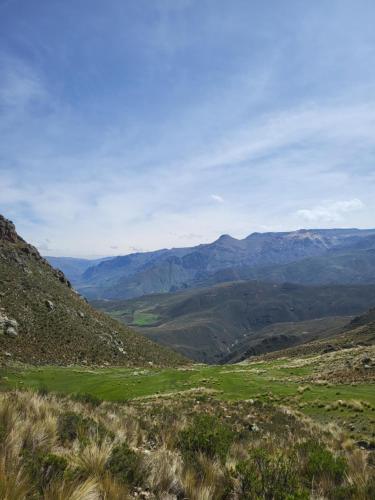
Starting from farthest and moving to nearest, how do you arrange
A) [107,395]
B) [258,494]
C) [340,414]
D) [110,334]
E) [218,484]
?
[110,334], [107,395], [340,414], [218,484], [258,494]

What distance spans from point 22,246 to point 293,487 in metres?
84.0

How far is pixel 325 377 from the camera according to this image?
94.7ft

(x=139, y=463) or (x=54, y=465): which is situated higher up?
(x=54, y=465)

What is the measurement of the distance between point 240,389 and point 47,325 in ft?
132

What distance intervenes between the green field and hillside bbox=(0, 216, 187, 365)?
933cm

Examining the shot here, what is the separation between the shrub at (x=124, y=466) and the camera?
6059 millimetres

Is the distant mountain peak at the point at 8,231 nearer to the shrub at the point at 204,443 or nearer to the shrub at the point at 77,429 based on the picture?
the shrub at the point at 77,429

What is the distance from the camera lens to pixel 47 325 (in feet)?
185

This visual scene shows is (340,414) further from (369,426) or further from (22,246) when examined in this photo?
(22,246)

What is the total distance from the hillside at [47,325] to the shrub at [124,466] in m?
42.2

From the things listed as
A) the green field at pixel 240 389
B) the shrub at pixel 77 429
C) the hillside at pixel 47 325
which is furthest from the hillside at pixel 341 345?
the hillside at pixel 47 325

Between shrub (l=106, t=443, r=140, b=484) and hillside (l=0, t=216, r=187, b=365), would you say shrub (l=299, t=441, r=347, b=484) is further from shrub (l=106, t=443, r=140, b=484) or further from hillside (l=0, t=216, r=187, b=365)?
hillside (l=0, t=216, r=187, b=365)

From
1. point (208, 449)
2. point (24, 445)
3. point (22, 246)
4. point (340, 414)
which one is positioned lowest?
point (340, 414)

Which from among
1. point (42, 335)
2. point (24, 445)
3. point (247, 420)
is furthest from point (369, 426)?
point (42, 335)
